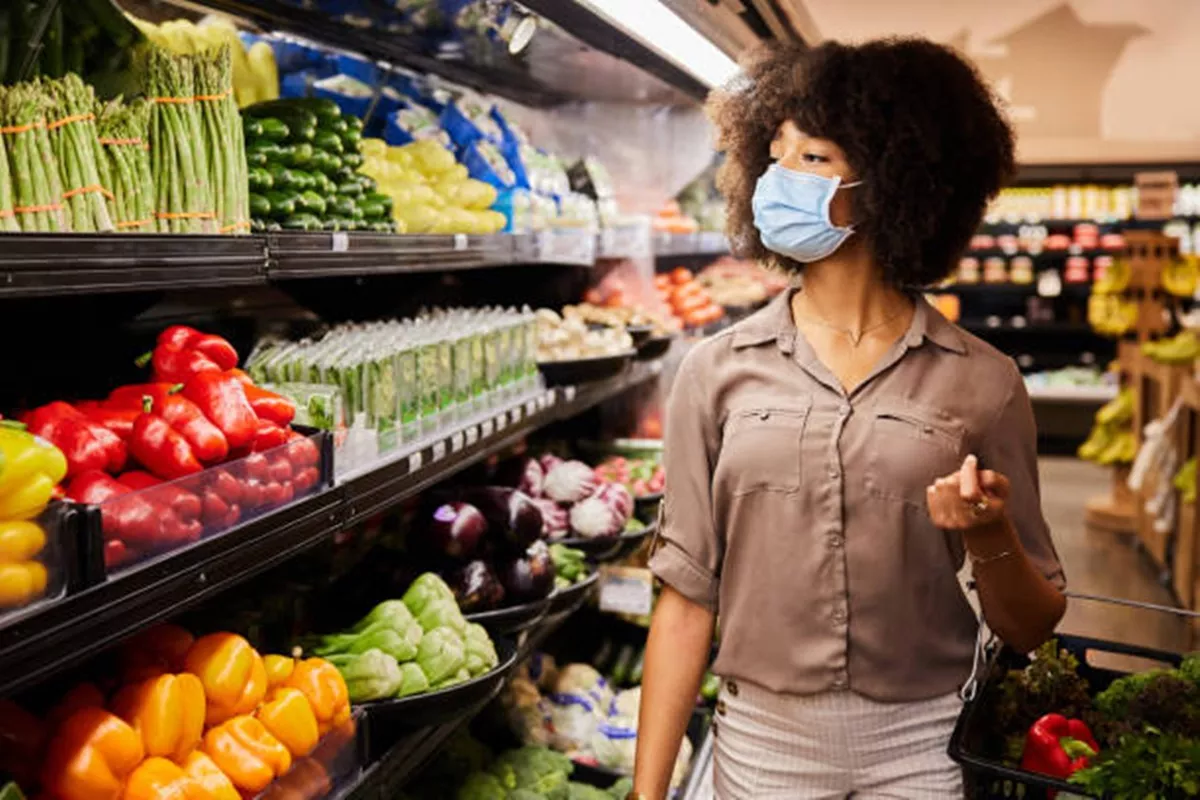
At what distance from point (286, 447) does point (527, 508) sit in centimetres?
140

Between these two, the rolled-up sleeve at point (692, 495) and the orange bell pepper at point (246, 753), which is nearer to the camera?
the orange bell pepper at point (246, 753)

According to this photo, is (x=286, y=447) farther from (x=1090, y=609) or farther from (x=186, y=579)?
A: (x=1090, y=609)

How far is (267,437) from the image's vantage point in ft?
6.97

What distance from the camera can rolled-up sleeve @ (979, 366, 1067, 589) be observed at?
2.12 m

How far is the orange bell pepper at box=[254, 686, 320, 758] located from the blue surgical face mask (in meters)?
1.09

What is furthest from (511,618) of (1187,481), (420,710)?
(1187,481)

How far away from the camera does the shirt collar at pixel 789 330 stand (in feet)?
7.07

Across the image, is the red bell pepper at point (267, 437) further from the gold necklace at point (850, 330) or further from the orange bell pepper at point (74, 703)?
the gold necklace at point (850, 330)

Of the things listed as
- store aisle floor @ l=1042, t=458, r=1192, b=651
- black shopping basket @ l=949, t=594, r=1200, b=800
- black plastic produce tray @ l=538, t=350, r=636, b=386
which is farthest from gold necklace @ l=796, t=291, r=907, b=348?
black plastic produce tray @ l=538, t=350, r=636, b=386

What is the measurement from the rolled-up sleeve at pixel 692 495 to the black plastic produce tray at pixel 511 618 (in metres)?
1.00

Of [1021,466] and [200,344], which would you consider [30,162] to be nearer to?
[200,344]

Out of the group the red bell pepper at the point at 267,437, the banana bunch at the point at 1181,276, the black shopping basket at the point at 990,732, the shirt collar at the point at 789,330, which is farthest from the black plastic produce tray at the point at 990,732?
the banana bunch at the point at 1181,276

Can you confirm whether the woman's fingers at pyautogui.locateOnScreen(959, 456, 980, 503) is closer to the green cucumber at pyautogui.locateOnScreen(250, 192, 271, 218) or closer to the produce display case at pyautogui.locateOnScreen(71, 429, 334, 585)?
the produce display case at pyautogui.locateOnScreen(71, 429, 334, 585)

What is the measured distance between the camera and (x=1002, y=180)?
7.73 feet
